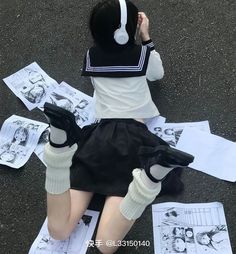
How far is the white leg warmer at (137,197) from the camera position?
1169 mm

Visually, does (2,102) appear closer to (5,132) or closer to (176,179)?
(5,132)

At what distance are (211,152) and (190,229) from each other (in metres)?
0.26

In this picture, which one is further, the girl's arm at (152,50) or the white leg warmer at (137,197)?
the girl's arm at (152,50)

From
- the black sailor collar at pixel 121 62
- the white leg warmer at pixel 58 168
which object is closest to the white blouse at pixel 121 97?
the black sailor collar at pixel 121 62

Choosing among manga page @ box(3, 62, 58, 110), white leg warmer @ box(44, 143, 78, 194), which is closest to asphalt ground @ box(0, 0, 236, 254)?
manga page @ box(3, 62, 58, 110)

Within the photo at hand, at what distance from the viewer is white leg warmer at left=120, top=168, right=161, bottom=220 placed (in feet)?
3.84

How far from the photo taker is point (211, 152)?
4.92 ft

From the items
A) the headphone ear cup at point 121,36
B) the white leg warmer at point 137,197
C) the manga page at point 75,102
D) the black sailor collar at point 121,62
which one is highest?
the headphone ear cup at point 121,36

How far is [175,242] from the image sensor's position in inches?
53.7

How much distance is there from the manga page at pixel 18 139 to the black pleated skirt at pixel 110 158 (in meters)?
0.23

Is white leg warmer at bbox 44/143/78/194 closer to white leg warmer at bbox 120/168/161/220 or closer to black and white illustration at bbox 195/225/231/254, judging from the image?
white leg warmer at bbox 120/168/161/220

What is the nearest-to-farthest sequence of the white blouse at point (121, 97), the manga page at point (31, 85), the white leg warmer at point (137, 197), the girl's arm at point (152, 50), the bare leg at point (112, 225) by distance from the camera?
the white leg warmer at point (137, 197) < the bare leg at point (112, 225) < the white blouse at point (121, 97) < the girl's arm at point (152, 50) < the manga page at point (31, 85)

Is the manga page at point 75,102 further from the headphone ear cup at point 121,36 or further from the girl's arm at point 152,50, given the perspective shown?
the headphone ear cup at point 121,36

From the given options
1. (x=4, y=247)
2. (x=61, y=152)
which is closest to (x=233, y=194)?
(x=61, y=152)
